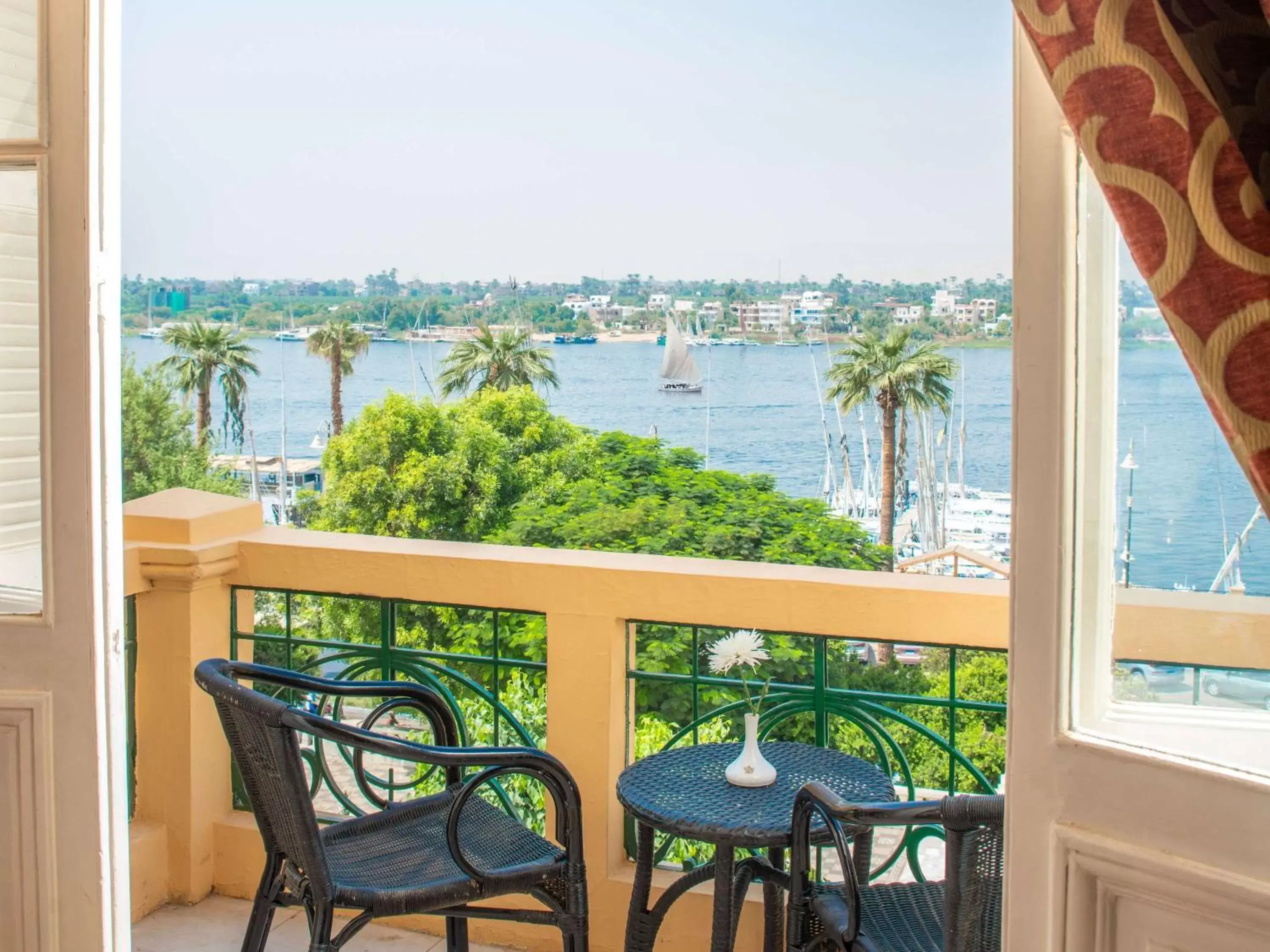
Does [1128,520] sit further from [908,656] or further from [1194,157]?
[908,656]

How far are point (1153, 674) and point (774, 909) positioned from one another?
0.88 m

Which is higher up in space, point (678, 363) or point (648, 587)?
point (678, 363)

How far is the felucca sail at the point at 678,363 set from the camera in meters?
32.2

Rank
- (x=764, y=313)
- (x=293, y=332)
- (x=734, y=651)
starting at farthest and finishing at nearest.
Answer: (x=764, y=313)
(x=293, y=332)
(x=734, y=651)

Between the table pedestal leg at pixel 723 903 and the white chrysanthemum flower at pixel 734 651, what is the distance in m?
0.29

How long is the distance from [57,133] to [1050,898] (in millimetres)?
1058

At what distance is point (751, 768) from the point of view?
1.62m

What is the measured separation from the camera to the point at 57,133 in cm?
113

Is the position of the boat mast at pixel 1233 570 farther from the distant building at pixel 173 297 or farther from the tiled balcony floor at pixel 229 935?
A: the distant building at pixel 173 297

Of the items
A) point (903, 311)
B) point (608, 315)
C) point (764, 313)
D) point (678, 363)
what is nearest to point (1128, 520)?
point (903, 311)

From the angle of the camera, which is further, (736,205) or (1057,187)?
(736,205)

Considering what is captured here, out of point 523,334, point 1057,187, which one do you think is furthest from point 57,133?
point 523,334

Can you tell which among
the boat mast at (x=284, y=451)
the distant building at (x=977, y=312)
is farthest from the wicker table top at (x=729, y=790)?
the boat mast at (x=284, y=451)

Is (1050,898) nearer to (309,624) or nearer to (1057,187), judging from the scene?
(1057,187)
